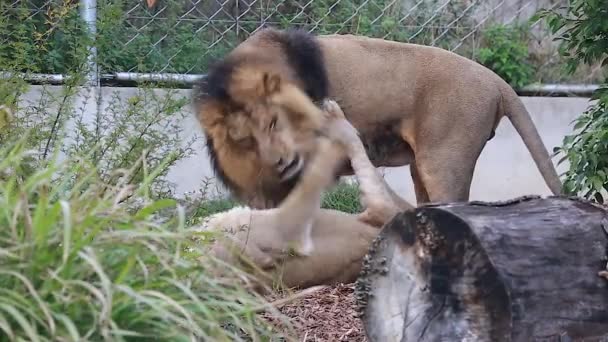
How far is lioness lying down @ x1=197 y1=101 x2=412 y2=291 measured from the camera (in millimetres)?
3447

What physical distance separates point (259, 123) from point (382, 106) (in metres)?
0.68

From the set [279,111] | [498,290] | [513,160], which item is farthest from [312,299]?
[513,160]

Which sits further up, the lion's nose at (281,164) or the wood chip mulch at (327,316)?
the lion's nose at (281,164)

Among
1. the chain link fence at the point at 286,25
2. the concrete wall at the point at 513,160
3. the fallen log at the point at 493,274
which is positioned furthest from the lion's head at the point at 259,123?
the concrete wall at the point at 513,160

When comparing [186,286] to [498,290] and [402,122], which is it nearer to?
[498,290]

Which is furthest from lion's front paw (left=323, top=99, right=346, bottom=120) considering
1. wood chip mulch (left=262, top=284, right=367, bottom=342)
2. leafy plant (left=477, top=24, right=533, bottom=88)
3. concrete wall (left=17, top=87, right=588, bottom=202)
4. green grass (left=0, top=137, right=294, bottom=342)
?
leafy plant (left=477, top=24, right=533, bottom=88)

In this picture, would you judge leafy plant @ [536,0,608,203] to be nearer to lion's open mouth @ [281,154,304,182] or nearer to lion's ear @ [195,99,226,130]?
lion's open mouth @ [281,154,304,182]

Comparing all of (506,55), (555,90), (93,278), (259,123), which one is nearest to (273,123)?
(259,123)

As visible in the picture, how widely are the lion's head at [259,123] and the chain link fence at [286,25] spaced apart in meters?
0.72

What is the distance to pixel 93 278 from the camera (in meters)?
1.82

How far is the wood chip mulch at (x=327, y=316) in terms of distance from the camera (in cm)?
333

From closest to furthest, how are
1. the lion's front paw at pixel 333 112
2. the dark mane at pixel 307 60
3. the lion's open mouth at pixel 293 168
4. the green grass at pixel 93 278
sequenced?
the green grass at pixel 93 278 < the lion's front paw at pixel 333 112 < the lion's open mouth at pixel 293 168 < the dark mane at pixel 307 60

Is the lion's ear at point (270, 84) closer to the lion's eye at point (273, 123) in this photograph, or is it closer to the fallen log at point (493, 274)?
the lion's eye at point (273, 123)

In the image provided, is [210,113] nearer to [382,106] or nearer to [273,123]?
[273,123]
